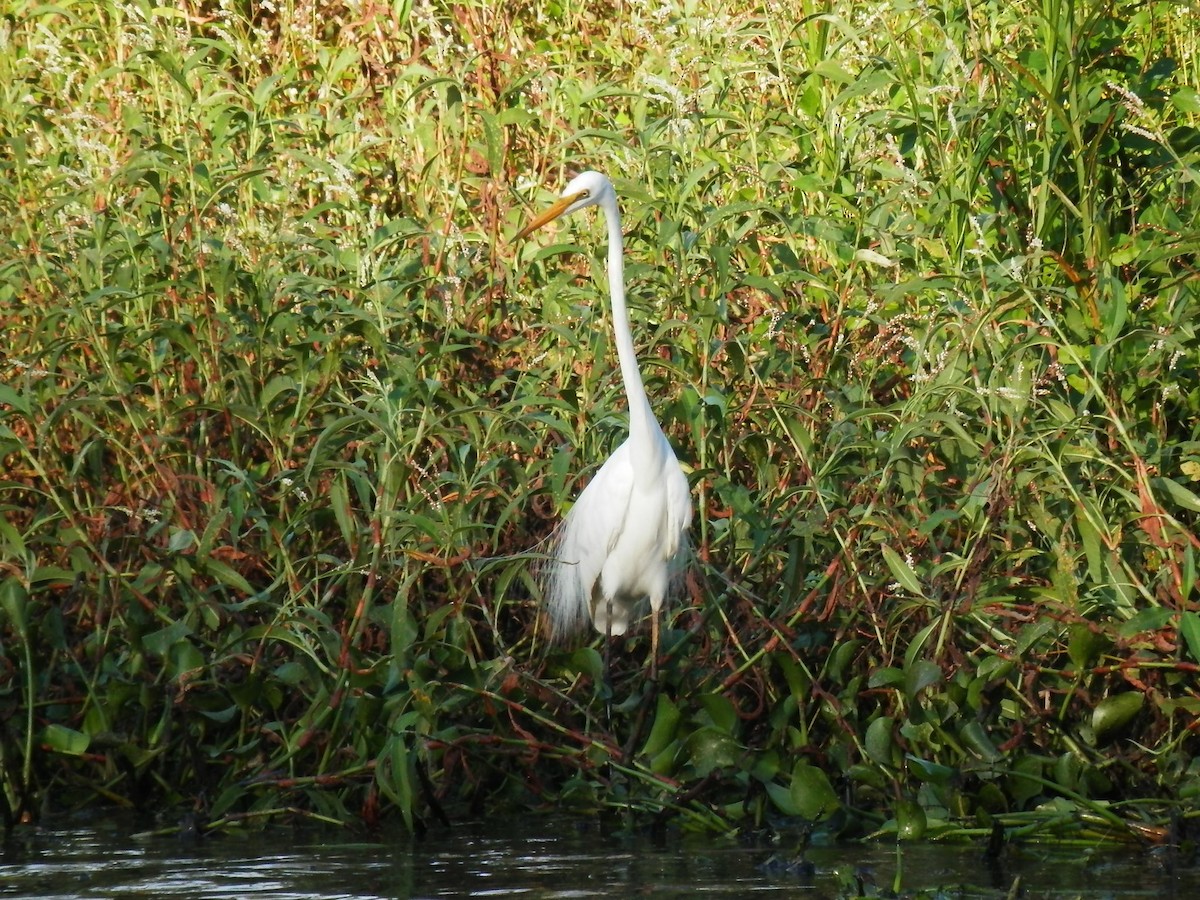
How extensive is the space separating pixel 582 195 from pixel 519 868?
159cm

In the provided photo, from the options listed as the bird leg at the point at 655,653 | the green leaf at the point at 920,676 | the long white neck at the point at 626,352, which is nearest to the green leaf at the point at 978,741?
the green leaf at the point at 920,676

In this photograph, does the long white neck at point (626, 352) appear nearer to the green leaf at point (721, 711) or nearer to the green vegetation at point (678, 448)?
the green vegetation at point (678, 448)

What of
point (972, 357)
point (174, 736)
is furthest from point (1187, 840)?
point (174, 736)

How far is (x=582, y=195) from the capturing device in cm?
388

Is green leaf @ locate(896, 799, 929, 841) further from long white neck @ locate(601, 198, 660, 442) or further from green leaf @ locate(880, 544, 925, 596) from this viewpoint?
long white neck @ locate(601, 198, 660, 442)

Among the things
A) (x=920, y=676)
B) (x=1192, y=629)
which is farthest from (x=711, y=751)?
(x=1192, y=629)

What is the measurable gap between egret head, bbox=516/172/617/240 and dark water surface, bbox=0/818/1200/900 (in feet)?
4.66

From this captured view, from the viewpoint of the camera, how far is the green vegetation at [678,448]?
11.2 ft

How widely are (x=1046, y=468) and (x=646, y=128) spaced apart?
4.98 ft

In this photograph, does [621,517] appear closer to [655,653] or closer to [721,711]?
[655,653]

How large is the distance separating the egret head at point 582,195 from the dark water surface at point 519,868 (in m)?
1.42

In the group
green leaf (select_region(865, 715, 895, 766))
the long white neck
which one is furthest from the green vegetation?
the long white neck

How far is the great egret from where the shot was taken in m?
3.77

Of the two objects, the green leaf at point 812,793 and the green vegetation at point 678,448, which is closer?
the green leaf at point 812,793
